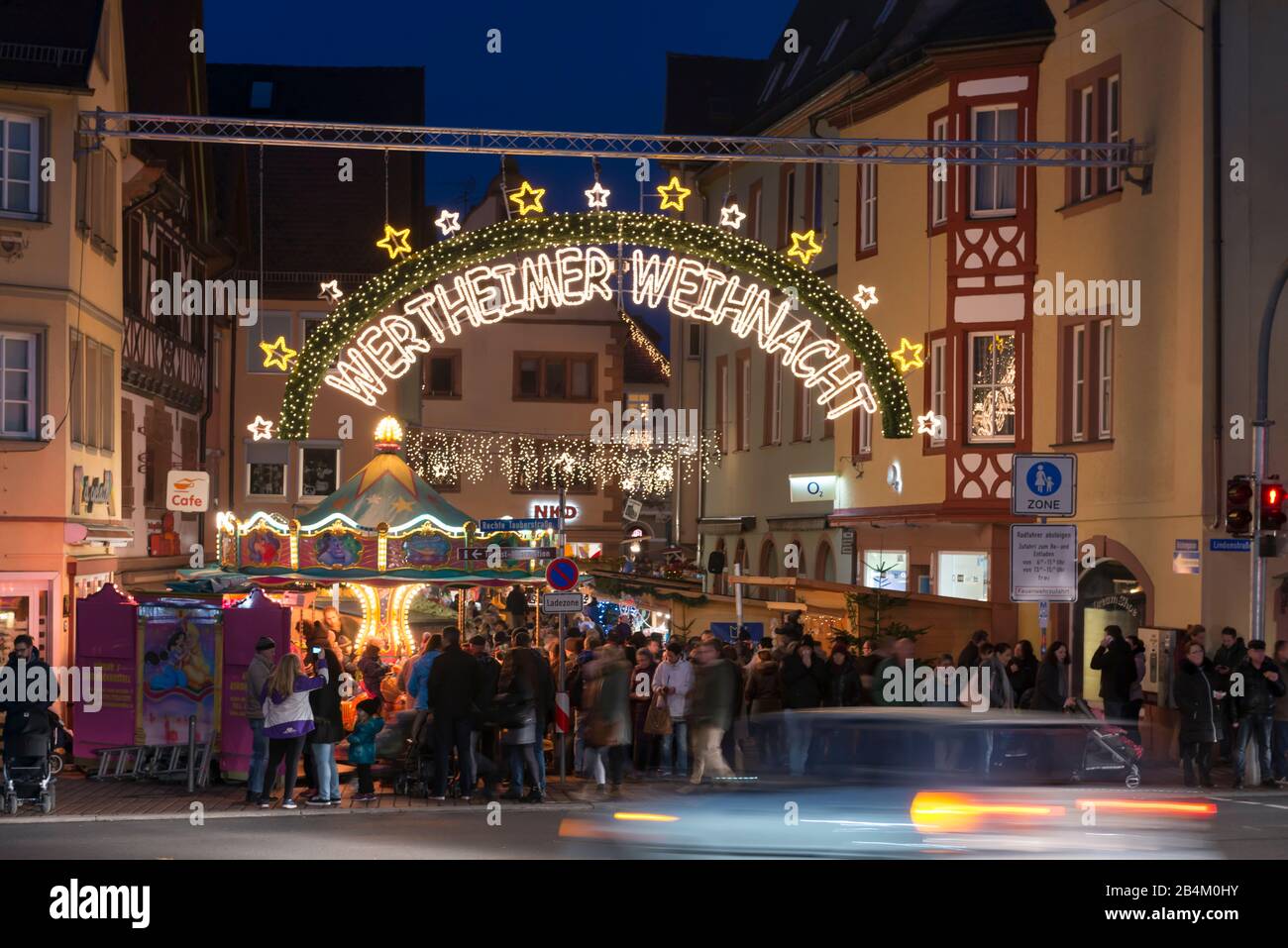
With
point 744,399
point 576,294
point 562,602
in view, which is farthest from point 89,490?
point 744,399

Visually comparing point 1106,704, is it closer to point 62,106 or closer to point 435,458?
point 62,106

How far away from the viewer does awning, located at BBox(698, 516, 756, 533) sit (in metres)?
44.0

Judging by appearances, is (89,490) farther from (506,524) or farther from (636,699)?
(636,699)

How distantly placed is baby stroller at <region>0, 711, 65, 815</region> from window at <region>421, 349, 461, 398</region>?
4127cm

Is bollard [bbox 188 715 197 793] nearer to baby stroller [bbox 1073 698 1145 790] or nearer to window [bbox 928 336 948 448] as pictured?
baby stroller [bbox 1073 698 1145 790]

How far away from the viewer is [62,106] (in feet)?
91.6

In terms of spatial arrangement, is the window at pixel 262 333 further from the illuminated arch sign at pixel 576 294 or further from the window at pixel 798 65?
the illuminated arch sign at pixel 576 294

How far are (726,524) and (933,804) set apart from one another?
35.3m

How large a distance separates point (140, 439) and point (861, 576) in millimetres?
13868

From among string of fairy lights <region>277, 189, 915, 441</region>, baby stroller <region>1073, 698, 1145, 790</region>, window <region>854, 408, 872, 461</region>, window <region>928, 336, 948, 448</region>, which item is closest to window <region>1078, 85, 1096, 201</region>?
window <region>928, 336, 948, 448</region>

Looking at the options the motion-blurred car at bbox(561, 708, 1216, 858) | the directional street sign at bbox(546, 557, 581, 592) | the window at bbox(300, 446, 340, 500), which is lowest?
the motion-blurred car at bbox(561, 708, 1216, 858)

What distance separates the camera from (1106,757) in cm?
1463

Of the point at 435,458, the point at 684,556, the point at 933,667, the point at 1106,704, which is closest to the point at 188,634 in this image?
the point at 933,667

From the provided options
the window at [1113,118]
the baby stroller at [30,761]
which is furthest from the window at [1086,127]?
the baby stroller at [30,761]
